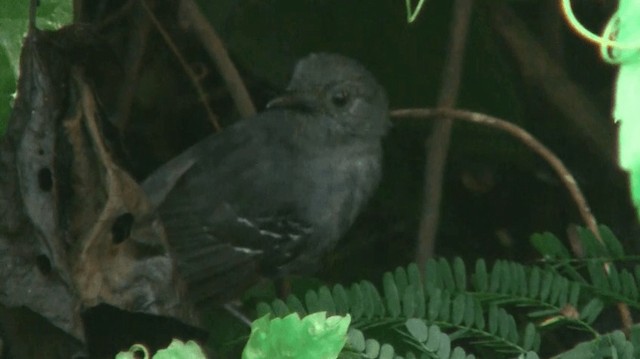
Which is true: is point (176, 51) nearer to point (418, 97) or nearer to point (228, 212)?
point (228, 212)

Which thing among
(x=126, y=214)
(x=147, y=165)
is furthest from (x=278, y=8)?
(x=126, y=214)

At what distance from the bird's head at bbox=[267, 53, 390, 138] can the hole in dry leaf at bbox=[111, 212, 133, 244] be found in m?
1.06

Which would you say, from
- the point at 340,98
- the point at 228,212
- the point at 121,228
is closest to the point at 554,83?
the point at 340,98

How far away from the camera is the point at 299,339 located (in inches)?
43.8

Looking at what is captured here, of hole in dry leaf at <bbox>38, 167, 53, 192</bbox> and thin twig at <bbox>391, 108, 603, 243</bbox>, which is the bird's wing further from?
hole in dry leaf at <bbox>38, 167, 53, 192</bbox>

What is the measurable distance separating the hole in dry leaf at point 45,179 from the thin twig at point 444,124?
42.2 inches

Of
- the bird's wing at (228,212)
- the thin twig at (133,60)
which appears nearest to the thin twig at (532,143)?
the bird's wing at (228,212)

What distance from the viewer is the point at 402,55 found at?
313cm

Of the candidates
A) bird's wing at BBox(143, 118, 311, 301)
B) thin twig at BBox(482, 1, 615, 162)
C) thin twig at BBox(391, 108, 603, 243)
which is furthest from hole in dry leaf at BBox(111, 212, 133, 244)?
thin twig at BBox(482, 1, 615, 162)

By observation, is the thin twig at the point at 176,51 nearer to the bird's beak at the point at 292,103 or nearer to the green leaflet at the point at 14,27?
the bird's beak at the point at 292,103

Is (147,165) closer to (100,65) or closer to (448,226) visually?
(448,226)

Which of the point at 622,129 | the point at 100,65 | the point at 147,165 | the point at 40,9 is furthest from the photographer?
the point at 147,165

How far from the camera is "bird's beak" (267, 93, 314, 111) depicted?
9.90 ft

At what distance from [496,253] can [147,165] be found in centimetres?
94
